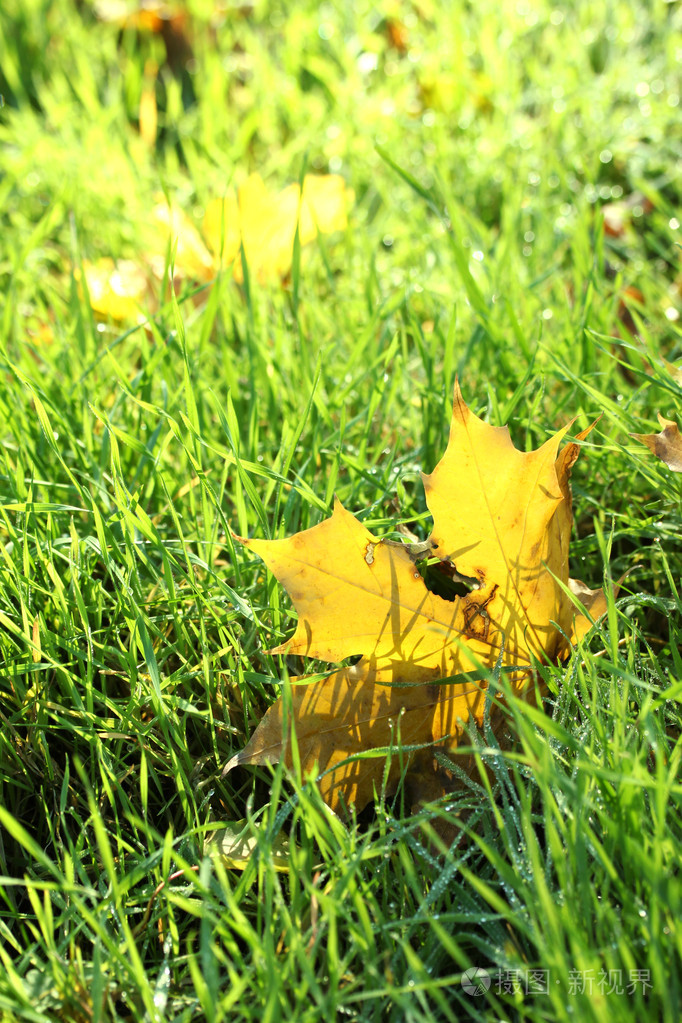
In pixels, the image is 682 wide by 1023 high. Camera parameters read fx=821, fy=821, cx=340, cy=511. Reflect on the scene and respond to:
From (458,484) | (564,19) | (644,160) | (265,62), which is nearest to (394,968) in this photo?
(458,484)

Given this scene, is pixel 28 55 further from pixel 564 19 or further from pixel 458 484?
pixel 458 484

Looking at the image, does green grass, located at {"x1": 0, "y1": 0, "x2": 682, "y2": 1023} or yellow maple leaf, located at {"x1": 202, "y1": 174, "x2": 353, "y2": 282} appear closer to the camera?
green grass, located at {"x1": 0, "y1": 0, "x2": 682, "y2": 1023}

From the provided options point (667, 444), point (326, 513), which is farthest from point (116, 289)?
point (667, 444)

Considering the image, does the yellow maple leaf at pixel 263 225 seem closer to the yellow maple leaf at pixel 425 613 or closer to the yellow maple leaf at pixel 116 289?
the yellow maple leaf at pixel 116 289

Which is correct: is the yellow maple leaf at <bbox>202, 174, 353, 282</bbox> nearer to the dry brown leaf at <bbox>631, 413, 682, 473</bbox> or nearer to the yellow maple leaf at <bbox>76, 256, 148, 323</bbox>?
the yellow maple leaf at <bbox>76, 256, 148, 323</bbox>

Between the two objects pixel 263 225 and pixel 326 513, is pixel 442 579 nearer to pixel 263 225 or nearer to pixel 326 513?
pixel 326 513

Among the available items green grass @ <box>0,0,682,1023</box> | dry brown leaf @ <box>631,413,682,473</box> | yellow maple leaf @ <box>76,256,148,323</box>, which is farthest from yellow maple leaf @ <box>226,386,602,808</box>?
yellow maple leaf @ <box>76,256,148,323</box>
